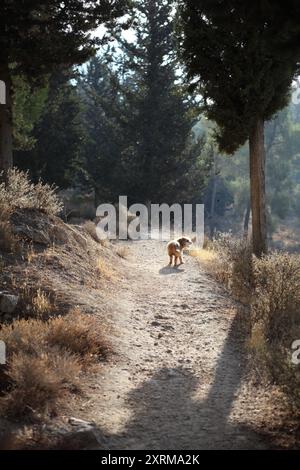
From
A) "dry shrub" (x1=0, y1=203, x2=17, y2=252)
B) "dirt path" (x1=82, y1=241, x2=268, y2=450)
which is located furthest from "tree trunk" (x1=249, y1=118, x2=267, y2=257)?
"dry shrub" (x1=0, y1=203, x2=17, y2=252)

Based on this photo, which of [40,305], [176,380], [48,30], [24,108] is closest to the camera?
[176,380]

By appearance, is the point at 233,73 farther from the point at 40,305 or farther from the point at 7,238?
the point at 40,305

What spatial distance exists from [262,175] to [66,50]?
571 centimetres

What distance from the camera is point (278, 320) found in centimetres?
699

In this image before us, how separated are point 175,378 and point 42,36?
9.24m

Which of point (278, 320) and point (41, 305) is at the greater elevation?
point (41, 305)

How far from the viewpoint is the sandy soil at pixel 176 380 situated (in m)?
4.52

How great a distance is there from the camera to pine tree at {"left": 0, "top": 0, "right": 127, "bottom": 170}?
11.4 metres

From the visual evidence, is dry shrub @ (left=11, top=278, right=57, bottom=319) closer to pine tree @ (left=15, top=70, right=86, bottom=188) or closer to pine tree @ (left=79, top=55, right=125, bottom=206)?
pine tree @ (left=15, top=70, right=86, bottom=188)

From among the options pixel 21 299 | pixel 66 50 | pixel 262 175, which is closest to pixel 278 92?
pixel 262 175

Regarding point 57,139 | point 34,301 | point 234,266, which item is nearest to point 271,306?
point 34,301

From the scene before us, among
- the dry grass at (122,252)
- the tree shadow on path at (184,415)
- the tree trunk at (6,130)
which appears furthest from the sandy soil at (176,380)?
the tree trunk at (6,130)

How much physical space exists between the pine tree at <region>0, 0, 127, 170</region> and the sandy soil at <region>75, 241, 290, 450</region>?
6.09 metres

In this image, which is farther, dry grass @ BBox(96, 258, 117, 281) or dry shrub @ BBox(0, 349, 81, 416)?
dry grass @ BBox(96, 258, 117, 281)
